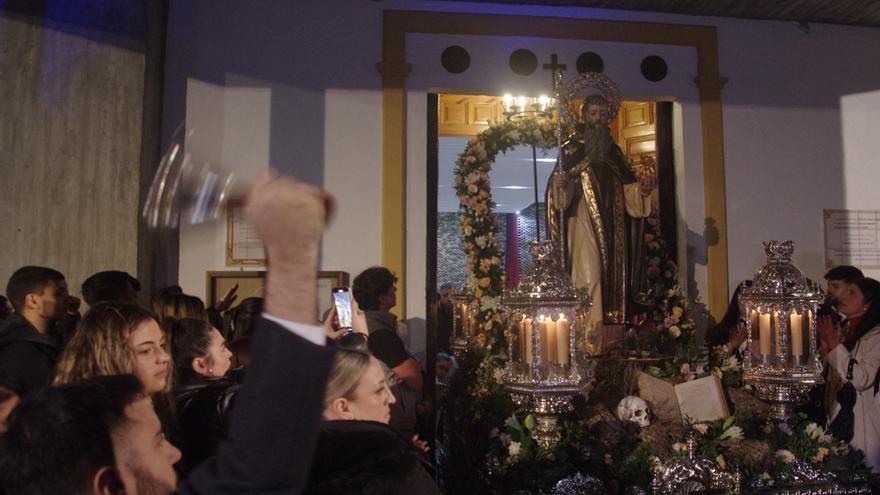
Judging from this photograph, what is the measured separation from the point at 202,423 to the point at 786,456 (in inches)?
118

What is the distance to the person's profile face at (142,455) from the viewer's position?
1.32 meters

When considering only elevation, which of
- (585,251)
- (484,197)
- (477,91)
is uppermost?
(477,91)

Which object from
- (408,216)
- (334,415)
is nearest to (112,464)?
(334,415)

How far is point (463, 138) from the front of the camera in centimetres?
995

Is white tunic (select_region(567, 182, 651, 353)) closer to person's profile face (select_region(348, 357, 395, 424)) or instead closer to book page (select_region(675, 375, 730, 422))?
book page (select_region(675, 375, 730, 422))

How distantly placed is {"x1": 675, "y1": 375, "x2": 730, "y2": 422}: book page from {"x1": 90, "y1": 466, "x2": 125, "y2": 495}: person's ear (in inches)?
138

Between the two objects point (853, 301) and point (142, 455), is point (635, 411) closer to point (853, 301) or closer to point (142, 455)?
point (853, 301)

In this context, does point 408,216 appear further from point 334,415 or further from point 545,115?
point 334,415

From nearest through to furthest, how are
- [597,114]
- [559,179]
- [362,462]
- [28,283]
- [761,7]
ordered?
[362,462] < [28,283] < [559,179] < [597,114] < [761,7]

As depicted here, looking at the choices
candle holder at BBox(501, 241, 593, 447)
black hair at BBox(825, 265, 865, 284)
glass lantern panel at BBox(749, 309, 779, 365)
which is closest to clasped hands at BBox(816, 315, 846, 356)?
black hair at BBox(825, 265, 865, 284)

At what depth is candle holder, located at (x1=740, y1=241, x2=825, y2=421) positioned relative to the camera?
4.27 metres

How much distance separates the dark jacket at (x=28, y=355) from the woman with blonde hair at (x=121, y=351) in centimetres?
76

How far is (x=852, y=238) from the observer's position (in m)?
8.49

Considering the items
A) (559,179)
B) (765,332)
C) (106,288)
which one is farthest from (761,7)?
(106,288)
